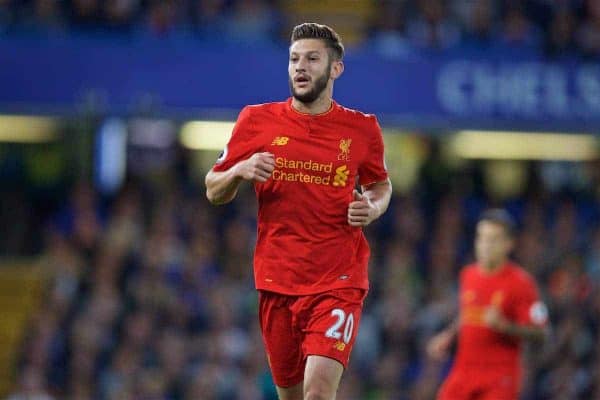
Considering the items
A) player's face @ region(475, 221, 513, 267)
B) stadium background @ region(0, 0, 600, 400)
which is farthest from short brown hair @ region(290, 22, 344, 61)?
stadium background @ region(0, 0, 600, 400)

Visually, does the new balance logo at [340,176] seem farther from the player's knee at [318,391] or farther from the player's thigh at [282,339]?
the player's knee at [318,391]

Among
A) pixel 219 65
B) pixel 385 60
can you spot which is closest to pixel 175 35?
pixel 219 65

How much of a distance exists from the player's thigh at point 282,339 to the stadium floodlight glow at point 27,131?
1169 centimetres

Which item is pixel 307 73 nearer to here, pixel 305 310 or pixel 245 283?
pixel 305 310

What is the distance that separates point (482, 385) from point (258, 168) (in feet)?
13.3

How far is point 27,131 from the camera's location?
1845 centimetres

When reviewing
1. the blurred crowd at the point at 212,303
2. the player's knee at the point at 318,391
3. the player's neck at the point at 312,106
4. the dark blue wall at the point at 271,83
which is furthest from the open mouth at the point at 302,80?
the dark blue wall at the point at 271,83

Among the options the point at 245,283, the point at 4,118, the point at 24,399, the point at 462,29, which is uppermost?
the point at 462,29

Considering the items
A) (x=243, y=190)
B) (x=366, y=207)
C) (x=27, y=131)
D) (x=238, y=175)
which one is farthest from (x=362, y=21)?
(x=238, y=175)

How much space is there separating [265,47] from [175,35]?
3.58 feet

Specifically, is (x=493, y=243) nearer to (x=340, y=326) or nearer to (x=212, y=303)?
(x=340, y=326)

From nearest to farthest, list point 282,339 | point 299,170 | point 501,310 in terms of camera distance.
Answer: point 299,170 → point 282,339 → point 501,310

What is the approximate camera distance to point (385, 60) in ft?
55.7

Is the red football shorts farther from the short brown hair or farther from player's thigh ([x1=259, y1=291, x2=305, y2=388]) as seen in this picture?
the short brown hair
